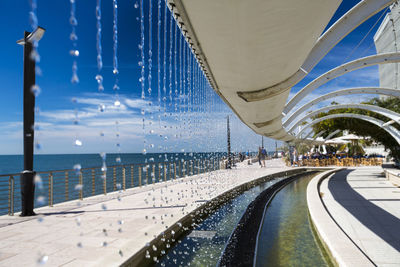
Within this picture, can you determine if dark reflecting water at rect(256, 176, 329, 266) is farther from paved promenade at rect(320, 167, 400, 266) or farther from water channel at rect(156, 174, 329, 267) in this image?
paved promenade at rect(320, 167, 400, 266)

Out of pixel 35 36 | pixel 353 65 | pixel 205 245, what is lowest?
pixel 205 245

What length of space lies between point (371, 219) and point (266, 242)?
2765mm

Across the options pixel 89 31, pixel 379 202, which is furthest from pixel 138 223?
pixel 379 202

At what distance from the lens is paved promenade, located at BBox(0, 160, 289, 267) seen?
3941 millimetres

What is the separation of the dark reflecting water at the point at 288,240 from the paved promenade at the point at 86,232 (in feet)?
6.44

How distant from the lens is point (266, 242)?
5316mm

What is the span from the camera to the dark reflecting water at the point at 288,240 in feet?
14.4

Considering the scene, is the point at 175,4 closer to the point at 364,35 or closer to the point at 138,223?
the point at 138,223

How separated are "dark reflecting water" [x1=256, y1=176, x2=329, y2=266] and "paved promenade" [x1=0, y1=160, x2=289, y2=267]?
6.44ft

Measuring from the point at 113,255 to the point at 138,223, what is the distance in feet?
6.10

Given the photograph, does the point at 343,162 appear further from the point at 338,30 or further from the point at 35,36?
the point at 35,36

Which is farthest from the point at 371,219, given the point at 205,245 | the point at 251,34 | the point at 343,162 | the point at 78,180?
the point at 343,162

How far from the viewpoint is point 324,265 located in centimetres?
414

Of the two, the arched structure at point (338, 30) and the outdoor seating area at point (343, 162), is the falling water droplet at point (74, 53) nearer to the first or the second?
the arched structure at point (338, 30)
